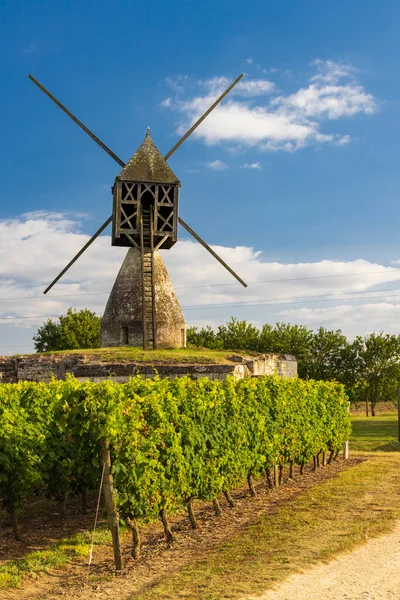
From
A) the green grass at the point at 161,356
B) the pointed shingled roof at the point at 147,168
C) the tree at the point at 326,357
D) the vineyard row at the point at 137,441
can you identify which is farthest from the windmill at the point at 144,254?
the tree at the point at 326,357

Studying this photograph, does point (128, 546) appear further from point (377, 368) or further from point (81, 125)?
point (377, 368)

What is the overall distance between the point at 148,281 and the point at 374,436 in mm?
12098

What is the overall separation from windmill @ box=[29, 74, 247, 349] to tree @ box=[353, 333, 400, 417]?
24786 millimetres

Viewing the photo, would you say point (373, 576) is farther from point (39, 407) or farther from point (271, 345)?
point (271, 345)

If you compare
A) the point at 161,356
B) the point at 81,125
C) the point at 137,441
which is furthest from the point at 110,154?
the point at 137,441

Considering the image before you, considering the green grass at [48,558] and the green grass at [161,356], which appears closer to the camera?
the green grass at [48,558]

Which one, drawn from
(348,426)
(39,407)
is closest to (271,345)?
(348,426)

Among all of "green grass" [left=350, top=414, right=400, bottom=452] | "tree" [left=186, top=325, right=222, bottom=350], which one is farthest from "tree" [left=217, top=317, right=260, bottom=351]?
"green grass" [left=350, top=414, right=400, bottom=452]

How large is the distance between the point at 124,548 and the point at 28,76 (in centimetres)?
2969

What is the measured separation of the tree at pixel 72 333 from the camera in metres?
50.7

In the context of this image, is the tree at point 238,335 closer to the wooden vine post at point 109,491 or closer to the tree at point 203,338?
the tree at point 203,338

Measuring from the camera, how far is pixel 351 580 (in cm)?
743

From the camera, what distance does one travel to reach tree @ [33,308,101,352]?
50.7 meters

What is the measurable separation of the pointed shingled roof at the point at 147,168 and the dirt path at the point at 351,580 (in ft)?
67.4
